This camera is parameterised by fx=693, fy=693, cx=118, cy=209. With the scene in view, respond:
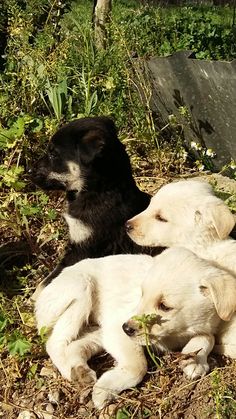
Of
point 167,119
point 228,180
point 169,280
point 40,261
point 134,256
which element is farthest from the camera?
point 167,119

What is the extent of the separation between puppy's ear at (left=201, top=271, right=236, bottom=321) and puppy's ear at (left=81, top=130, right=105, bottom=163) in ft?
4.73

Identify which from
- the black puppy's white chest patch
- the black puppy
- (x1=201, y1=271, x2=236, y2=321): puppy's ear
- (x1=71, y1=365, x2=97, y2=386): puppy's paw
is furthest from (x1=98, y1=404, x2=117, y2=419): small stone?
the black puppy's white chest patch

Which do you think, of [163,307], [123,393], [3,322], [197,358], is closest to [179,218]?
[163,307]

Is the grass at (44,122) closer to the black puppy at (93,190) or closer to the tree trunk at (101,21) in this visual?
the tree trunk at (101,21)

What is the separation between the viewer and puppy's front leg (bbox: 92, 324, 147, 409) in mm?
4000

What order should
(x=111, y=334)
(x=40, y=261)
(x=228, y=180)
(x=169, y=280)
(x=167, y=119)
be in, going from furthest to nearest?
1. (x=167, y=119)
2. (x=228, y=180)
3. (x=40, y=261)
4. (x=111, y=334)
5. (x=169, y=280)

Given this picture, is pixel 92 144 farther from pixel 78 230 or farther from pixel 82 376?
pixel 82 376

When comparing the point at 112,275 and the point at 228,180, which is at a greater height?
the point at 112,275

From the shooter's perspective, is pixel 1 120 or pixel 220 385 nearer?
pixel 220 385

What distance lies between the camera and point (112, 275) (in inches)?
177

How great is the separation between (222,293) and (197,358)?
1.57ft

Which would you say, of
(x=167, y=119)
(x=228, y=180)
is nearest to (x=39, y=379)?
(x=228, y=180)

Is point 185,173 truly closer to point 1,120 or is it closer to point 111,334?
point 1,120

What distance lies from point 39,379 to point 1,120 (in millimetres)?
3050
